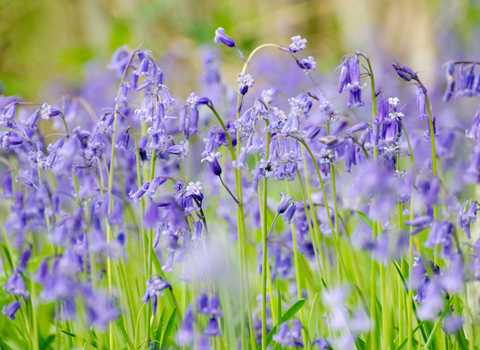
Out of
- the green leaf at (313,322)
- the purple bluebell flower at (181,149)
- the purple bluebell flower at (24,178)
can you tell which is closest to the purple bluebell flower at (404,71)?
the purple bluebell flower at (181,149)

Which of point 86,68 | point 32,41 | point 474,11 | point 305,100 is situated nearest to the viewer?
point 305,100

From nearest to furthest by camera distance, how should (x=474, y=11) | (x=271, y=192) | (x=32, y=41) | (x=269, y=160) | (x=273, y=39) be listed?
(x=269, y=160) → (x=271, y=192) → (x=474, y=11) → (x=273, y=39) → (x=32, y=41)

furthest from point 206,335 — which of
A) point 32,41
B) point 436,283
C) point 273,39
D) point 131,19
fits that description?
point 32,41

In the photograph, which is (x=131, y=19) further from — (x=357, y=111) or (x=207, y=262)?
(x=207, y=262)

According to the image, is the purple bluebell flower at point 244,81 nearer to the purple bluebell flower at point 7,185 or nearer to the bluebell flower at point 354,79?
the bluebell flower at point 354,79

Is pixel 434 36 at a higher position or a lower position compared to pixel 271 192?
higher

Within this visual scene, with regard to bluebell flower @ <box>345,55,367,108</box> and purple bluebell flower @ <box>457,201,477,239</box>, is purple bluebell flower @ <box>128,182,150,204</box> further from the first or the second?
purple bluebell flower @ <box>457,201,477,239</box>

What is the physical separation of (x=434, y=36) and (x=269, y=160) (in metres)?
8.38

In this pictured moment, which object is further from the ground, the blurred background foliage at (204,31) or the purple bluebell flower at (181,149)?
the blurred background foliage at (204,31)

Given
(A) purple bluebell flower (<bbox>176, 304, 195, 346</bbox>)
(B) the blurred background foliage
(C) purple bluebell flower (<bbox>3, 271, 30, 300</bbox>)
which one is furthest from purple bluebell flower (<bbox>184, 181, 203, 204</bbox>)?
(B) the blurred background foliage

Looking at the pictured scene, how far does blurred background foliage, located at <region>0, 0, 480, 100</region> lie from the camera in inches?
303

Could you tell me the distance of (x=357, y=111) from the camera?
319 inches

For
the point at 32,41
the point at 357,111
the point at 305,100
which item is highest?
the point at 32,41

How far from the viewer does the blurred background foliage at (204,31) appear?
769 cm
